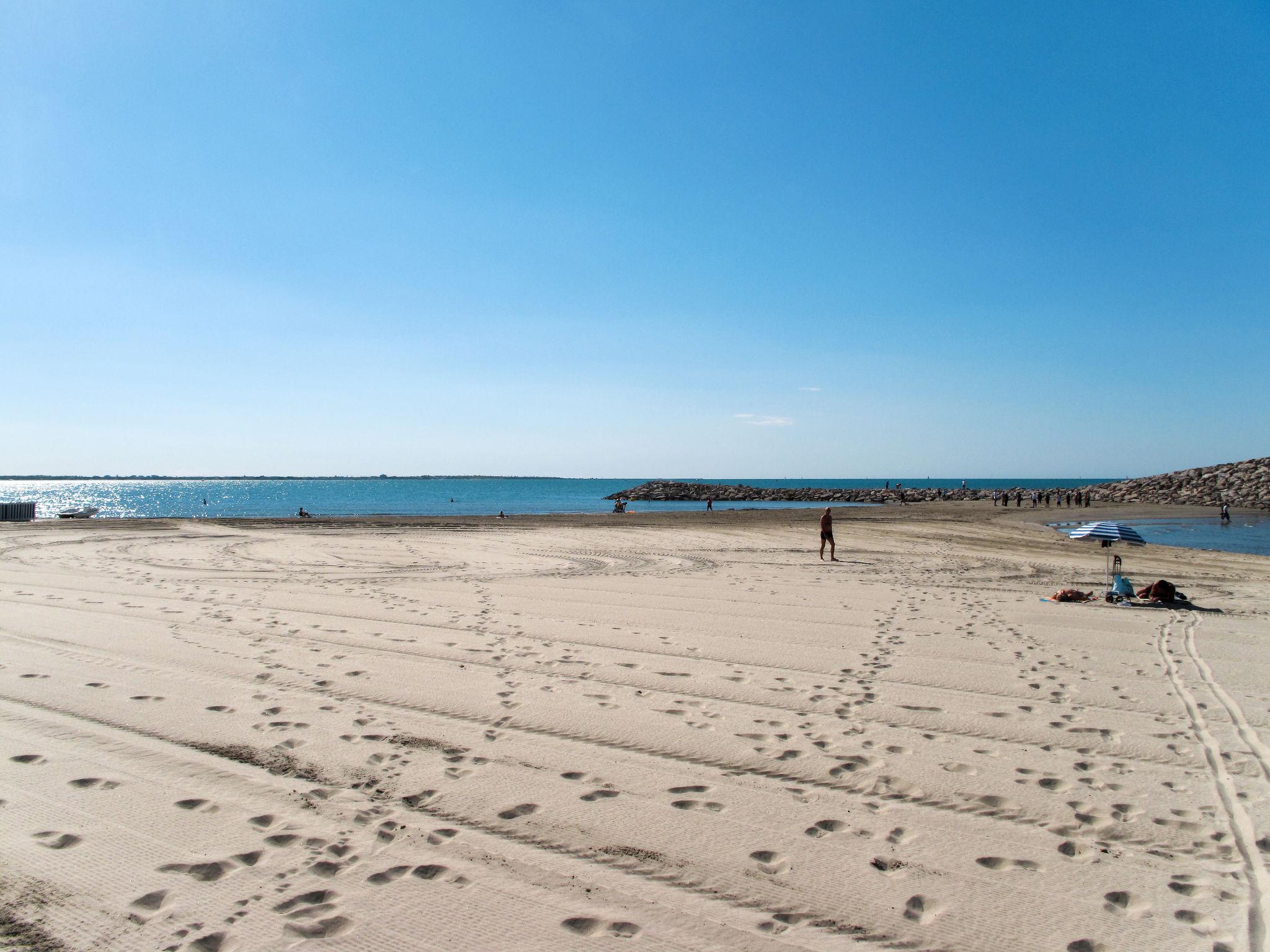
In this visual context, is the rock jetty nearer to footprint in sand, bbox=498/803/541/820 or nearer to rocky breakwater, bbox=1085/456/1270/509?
rocky breakwater, bbox=1085/456/1270/509

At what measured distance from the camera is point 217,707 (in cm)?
604

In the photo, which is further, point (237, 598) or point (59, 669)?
point (237, 598)

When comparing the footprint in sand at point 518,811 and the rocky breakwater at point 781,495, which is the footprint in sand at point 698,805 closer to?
the footprint in sand at point 518,811

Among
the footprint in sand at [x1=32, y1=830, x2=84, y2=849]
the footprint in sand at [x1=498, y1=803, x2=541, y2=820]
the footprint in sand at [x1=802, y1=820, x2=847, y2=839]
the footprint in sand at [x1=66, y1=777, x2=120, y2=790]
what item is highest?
the footprint in sand at [x1=66, y1=777, x2=120, y2=790]

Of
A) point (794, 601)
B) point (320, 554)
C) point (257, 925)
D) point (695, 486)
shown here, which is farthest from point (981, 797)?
→ point (695, 486)

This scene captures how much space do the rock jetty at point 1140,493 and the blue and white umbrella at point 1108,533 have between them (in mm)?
46640

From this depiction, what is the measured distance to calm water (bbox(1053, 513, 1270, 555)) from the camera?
25.7m

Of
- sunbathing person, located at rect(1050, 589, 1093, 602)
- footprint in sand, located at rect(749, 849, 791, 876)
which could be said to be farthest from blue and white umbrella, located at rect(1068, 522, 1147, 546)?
footprint in sand, located at rect(749, 849, 791, 876)

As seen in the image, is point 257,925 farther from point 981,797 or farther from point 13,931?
point 981,797

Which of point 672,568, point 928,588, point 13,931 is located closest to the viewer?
point 13,931

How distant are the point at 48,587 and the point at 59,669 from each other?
23.0 feet

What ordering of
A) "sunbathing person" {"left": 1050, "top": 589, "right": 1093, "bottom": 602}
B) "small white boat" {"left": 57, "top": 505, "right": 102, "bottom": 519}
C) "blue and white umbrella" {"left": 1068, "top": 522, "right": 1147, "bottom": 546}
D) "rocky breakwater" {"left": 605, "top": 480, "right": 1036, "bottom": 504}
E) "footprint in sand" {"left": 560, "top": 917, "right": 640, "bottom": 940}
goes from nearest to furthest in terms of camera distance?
"footprint in sand" {"left": 560, "top": 917, "right": 640, "bottom": 940} < "sunbathing person" {"left": 1050, "top": 589, "right": 1093, "bottom": 602} < "blue and white umbrella" {"left": 1068, "top": 522, "right": 1147, "bottom": 546} < "small white boat" {"left": 57, "top": 505, "right": 102, "bottom": 519} < "rocky breakwater" {"left": 605, "top": 480, "right": 1036, "bottom": 504}

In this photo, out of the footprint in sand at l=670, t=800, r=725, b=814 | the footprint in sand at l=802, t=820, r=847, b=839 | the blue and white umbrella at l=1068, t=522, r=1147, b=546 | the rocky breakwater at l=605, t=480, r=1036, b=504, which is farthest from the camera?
the rocky breakwater at l=605, t=480, r=1036, b=504

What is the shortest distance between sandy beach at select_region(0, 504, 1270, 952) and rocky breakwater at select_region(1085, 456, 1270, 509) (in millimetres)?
54048
